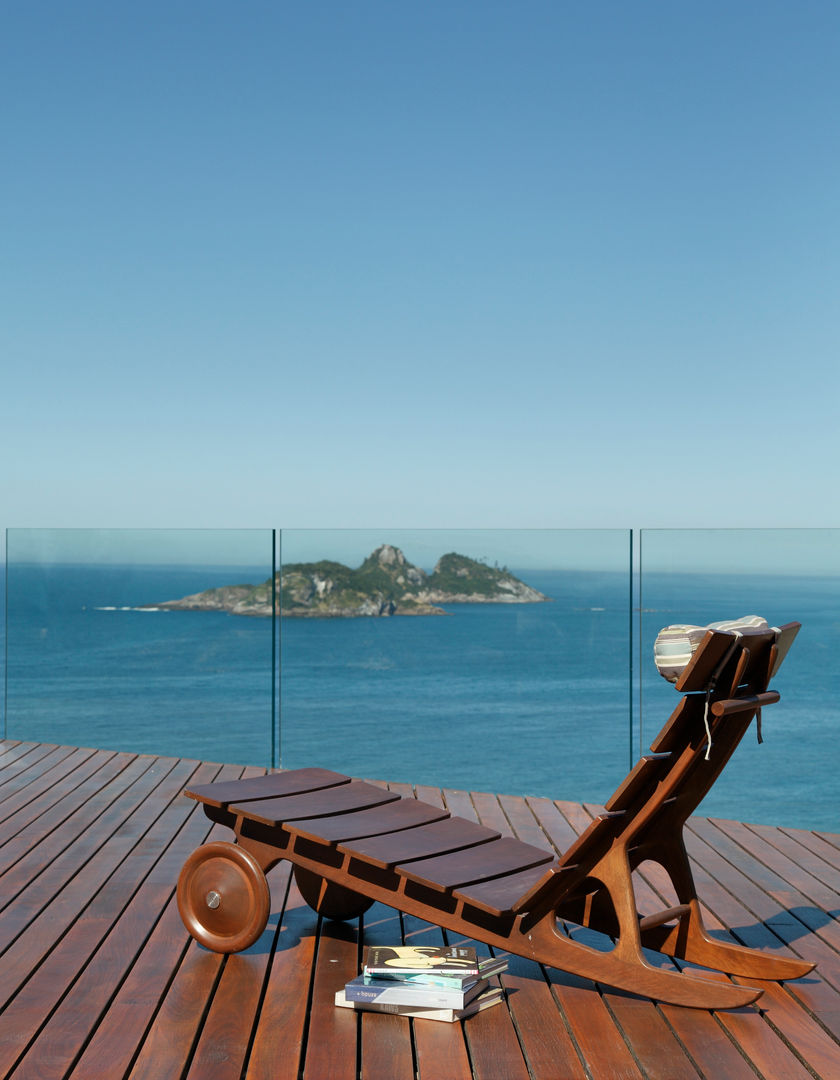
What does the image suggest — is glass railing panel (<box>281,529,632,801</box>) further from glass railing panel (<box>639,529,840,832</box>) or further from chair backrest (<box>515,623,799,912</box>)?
chair backrest (<box>515,623,799,912</box>)

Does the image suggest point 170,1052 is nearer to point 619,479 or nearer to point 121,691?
point 121,691

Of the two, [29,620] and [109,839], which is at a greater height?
[29,620]

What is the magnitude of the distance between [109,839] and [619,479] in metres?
18.9

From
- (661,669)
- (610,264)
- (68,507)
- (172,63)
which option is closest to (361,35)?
(172,63)

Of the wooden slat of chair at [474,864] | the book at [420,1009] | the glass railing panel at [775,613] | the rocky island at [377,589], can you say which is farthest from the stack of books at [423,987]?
the rocky island at [377,589]

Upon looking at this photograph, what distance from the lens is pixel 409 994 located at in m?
2.48

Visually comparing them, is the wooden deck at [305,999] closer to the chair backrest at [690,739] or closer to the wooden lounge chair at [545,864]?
the wooden lounge chair at [545,864]

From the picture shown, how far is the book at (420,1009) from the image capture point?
8.07ft

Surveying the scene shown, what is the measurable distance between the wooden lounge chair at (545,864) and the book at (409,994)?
14 cm

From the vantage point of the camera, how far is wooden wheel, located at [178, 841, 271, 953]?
273cm

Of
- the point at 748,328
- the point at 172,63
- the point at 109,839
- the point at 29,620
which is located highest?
the point at 172,63

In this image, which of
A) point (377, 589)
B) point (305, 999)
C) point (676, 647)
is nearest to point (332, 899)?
point (305, 999)

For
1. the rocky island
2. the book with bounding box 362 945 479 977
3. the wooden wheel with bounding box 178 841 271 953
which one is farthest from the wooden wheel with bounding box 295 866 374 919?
the rocky island

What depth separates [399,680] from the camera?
6.30m
